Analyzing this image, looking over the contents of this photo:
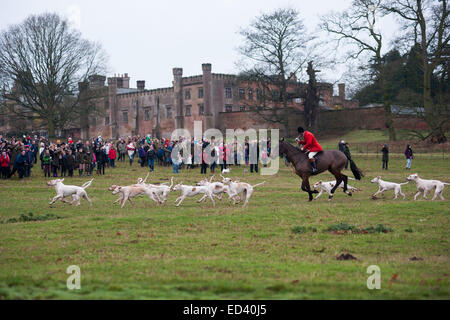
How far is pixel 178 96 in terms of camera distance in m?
77.5

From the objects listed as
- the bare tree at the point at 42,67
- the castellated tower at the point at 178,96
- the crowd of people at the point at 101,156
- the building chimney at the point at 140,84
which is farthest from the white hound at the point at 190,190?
the building chimney at the point at 140,84

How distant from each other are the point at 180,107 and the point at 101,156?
1781 inches

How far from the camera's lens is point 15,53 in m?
52.2

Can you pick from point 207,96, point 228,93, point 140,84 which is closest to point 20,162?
point 207,96

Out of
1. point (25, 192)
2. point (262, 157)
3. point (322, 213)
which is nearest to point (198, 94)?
point (262, 157)

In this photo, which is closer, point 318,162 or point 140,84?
point 318,162

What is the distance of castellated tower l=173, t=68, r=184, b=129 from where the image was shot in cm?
7731

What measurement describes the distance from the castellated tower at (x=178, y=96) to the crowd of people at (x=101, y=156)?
35.9 metres

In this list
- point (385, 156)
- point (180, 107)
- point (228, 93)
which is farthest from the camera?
point (180, 107)

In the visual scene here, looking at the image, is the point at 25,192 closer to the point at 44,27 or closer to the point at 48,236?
the point at 48,236

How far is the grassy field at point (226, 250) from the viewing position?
845cm

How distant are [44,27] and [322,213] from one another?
44.9 metres

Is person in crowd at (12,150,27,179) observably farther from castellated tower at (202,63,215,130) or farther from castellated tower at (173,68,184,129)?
castellated tower at (173,68,184,129)

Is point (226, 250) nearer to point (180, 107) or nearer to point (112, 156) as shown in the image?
point (112, 156)
